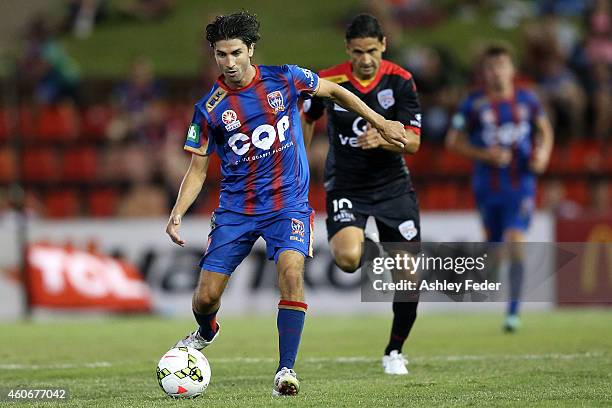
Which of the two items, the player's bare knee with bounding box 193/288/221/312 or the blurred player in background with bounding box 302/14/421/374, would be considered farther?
the blurred player in background with bounding box 302/14/421/374

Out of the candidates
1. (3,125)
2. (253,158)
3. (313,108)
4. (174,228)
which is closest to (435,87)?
(3,125)

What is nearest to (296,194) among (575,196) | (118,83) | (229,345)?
(229,345)

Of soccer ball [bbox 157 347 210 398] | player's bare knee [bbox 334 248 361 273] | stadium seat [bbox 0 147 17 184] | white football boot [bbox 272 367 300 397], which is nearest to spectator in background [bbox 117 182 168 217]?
stadium seat [bbox 0 147 17 184]

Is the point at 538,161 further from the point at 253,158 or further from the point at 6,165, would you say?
the point at 6,165

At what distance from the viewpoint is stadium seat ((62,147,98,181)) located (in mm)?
17281

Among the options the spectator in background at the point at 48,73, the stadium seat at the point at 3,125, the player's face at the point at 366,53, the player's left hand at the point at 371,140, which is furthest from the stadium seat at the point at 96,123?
the player's left hand at the point at 371,140

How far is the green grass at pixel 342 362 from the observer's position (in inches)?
255

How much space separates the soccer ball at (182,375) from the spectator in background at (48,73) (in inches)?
488

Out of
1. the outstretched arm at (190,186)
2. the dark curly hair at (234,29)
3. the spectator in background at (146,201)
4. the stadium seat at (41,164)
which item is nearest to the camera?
the dark curly hair at (234,29)

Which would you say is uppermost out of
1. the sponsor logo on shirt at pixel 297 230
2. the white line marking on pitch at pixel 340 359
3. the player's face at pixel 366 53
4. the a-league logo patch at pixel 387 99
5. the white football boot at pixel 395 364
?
the player's face at pixel 366 53

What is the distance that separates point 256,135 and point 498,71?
5349 mm

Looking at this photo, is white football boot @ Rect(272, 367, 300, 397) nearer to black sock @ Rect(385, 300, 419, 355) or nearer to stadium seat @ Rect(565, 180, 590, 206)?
black sock @ Rect(385, 300, 419, 355)

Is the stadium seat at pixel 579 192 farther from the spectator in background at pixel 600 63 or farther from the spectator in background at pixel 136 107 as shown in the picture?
the spectator in background at pixel 136 107

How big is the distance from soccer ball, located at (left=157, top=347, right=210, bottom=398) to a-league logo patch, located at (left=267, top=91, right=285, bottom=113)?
158 cm
